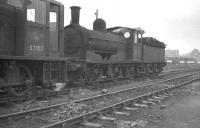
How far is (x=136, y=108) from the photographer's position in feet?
29.7

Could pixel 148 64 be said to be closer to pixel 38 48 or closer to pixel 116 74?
pixel 116 74

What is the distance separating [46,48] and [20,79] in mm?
1753

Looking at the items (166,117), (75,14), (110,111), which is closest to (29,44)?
(110,111)

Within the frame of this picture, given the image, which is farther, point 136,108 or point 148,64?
point 148,64

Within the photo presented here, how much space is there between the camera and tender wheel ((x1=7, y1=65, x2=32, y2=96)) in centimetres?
880

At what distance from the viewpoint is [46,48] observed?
10.4 meters

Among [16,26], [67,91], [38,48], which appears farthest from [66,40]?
[16,26]

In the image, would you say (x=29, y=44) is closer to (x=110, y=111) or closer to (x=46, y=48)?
(x=46, y=48)

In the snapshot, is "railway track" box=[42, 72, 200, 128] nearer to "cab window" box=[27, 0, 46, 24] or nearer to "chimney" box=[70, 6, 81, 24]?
"cab window" box=[27, 0, 46, 24]

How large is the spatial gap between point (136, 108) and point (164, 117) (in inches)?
44.7

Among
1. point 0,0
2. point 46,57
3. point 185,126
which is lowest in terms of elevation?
point 185,126

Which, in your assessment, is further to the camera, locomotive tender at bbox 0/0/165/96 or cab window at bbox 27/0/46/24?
cab window at bbox 27/0/46/24

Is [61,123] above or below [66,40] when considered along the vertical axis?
below

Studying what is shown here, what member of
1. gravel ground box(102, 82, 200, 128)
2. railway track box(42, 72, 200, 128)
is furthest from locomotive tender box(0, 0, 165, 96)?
gravel ground box(102, 82, 200, 128)
